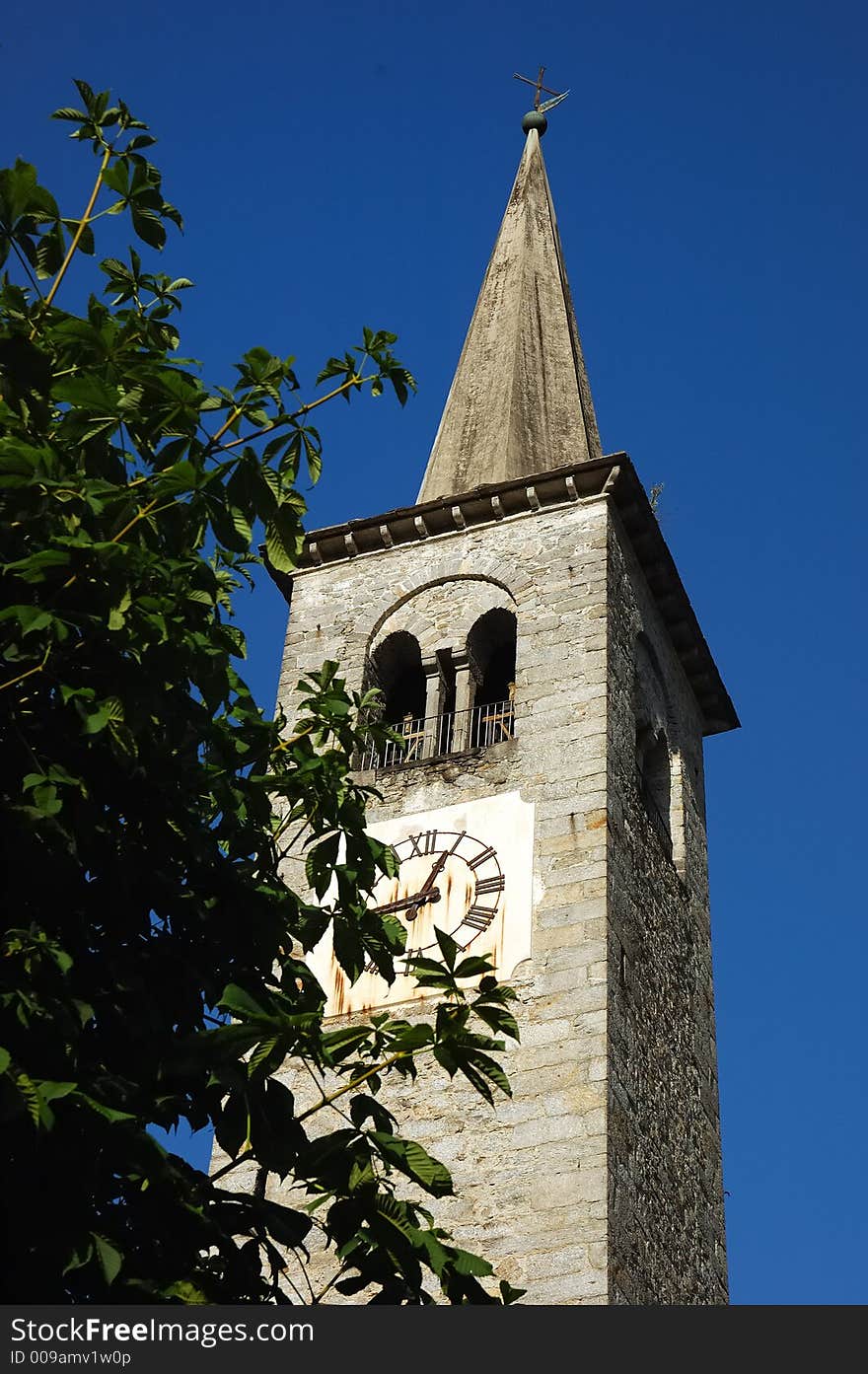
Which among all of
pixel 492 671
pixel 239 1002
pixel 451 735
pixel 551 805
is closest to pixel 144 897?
pixel 239 1002

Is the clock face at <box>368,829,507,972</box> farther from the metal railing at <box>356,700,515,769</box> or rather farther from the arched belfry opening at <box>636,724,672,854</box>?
the arched belfry opening at <box>636,724,672,854</box>

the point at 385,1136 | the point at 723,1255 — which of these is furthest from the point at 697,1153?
the point at 385,1136

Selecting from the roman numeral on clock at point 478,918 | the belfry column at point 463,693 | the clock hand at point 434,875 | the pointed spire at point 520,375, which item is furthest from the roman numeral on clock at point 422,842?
the pointed spire at point 520,375

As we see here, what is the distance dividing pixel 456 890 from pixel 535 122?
1485 centimetres

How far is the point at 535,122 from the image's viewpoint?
26.7 meters

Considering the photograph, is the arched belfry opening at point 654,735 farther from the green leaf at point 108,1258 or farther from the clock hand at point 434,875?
the green leaf at point 108,1258

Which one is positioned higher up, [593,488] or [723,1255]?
[593,488]

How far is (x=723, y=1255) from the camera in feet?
53.6

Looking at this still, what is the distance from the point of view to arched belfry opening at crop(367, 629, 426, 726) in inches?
727

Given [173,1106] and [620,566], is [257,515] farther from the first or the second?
[620,566]

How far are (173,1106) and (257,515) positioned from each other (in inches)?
83.4

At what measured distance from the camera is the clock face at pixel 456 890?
15023 mm

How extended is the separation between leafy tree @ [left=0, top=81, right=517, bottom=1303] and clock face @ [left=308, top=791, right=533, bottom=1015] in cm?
781

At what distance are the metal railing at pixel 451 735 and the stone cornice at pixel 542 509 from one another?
7.13 ft
